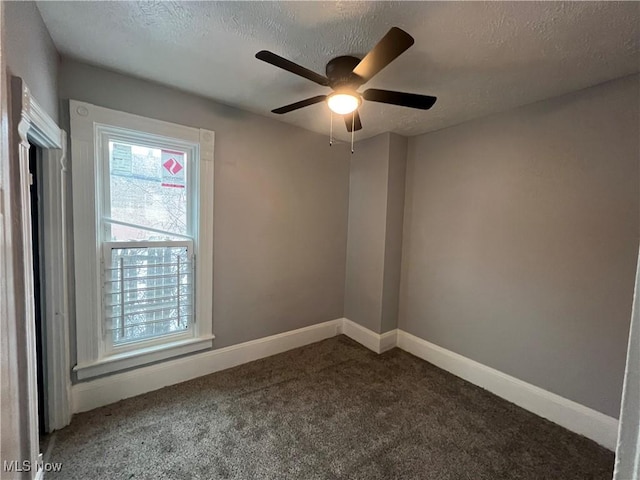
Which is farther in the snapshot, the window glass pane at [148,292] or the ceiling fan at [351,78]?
the window glass pane at [148,292]

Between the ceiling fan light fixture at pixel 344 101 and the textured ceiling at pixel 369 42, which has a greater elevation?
the textured ceiling at pixel 369 42

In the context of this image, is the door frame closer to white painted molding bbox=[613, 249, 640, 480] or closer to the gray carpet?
the gray carpet

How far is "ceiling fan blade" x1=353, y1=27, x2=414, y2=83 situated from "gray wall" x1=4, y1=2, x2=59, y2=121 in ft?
4.93

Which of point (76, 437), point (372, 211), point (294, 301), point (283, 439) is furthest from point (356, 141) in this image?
point (76, 437)

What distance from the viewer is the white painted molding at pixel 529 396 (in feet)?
6.19

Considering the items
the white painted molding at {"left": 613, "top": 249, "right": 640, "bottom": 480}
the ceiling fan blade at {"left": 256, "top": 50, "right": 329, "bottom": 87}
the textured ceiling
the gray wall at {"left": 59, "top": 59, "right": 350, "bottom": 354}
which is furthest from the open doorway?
the white painted molding at {"left": 613, "top": 249, "right": 640, "bottom": 480}

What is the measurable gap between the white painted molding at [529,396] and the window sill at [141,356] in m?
2.21

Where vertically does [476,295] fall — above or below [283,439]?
above

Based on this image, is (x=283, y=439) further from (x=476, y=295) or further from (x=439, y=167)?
(x=439, y=167)

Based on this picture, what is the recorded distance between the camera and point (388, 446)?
1.81m

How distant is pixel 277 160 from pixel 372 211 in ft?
3.89

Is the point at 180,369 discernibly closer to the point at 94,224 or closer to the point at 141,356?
the point at 141,356

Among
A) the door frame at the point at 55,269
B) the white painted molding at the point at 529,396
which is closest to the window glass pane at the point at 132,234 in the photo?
the door frame at the point at 55,269

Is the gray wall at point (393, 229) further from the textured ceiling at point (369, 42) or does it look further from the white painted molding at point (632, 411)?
the white painted molding at point (632, 411)
